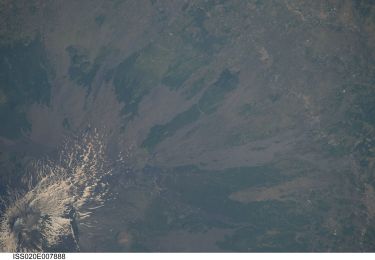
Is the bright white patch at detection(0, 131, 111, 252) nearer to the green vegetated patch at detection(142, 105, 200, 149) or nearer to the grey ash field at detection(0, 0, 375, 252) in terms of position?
the grey ash field at detection(0, 0, 375, 252)

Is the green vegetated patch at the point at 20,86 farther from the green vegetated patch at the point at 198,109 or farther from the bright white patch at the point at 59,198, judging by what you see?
the green vegetated patch at the point at 198,109

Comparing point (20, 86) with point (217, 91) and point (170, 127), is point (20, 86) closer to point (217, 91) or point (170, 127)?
point (170, 127)

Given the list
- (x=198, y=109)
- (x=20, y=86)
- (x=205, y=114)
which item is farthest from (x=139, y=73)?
(x=20, y=86)

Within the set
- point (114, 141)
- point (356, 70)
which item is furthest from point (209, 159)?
point (356, 70)

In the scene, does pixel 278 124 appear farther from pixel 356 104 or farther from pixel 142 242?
pixel 142 242

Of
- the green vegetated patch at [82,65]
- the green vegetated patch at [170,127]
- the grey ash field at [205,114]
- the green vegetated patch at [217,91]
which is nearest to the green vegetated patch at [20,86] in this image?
the grey ash field at [205,114]
